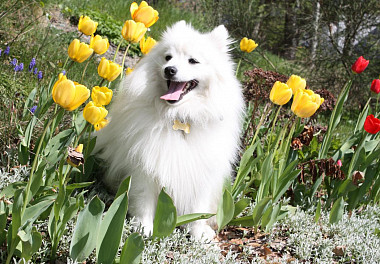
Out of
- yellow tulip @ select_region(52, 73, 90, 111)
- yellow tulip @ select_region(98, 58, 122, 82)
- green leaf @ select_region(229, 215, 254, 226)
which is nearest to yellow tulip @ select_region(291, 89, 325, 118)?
green leaf @ select_region(229, 215, 254, 226)

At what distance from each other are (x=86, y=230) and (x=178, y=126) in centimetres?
92

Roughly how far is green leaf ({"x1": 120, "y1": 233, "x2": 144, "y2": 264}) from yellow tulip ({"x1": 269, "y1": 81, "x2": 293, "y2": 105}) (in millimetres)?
1190

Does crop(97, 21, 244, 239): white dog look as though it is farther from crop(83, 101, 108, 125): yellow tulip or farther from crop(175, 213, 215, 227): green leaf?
crop(83, 101, 108, 125): yellow tulip

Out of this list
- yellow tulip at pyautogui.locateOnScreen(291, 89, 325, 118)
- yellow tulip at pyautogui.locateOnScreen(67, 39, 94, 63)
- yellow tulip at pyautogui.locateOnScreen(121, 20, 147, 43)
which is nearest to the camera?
yellow tulip at pyautogui.locateOnScreen(67, 39, 94, 63)

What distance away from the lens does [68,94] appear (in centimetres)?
146

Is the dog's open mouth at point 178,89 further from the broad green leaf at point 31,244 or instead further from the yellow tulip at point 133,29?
the broad green leaf at point 31,244

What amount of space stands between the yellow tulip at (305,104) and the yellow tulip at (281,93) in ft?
0.18

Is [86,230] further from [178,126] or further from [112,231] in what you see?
[178,126]

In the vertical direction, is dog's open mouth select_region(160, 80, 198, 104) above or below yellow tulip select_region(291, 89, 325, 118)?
above

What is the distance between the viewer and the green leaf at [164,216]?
1925mm

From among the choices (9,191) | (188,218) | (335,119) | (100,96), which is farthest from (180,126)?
(335,119)

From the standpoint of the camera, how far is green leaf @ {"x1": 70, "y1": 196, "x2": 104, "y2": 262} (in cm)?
174

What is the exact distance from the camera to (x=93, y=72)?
4840mm

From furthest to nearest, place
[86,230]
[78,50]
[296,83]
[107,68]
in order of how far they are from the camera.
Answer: [296,83]
[107,68]
[78,50]
[86,230]
